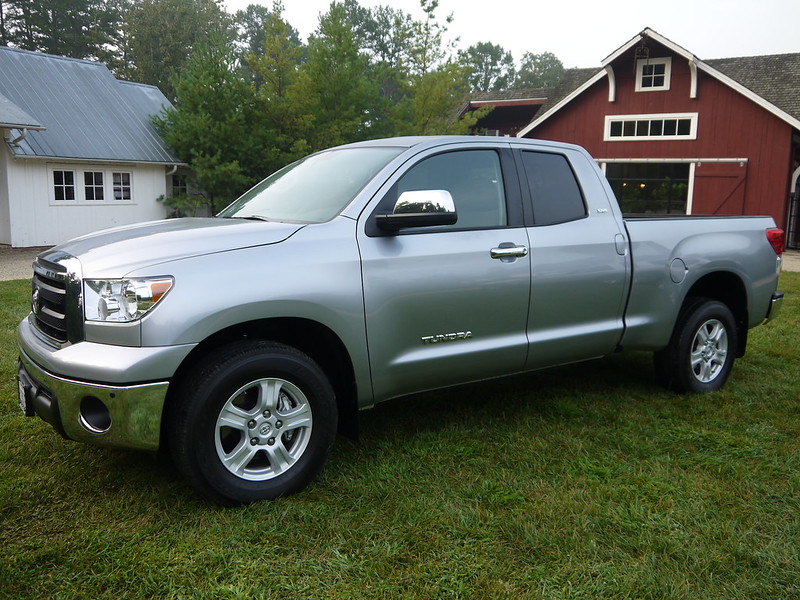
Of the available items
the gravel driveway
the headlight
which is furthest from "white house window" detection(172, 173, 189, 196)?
the headlight

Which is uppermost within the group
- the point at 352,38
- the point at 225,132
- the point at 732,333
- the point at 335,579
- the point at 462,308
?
the point at 352,38

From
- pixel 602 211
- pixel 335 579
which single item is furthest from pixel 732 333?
pixel 335 579

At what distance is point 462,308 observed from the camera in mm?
3900

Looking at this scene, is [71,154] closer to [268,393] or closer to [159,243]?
[159,243]

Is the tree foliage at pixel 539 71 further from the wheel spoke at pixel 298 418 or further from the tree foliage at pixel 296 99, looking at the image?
the wheel spoke at pixel 298 418

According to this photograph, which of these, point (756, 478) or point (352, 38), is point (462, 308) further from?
point (352, 38)

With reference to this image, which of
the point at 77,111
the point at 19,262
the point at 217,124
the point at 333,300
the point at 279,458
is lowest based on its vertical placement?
the point at 19,262

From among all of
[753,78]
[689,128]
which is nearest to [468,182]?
[689,128]

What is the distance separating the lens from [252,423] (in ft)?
10.8

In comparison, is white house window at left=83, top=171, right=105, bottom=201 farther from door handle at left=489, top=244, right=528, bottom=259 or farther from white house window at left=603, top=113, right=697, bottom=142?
door handle at left=489, top=244, right=528, bottom=259

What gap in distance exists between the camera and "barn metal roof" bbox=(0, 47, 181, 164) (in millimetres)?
18141

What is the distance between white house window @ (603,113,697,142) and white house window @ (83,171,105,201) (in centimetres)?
1599

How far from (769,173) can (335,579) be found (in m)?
22.3

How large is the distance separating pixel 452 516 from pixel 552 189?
224cm
